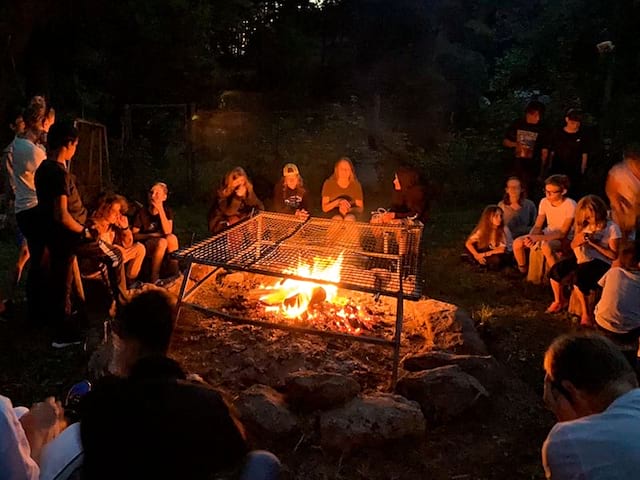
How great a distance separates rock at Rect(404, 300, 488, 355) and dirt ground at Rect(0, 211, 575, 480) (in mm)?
242

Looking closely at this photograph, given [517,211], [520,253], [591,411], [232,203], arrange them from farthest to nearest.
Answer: [517,211]
[232,203]
[520,253]
[591,411]

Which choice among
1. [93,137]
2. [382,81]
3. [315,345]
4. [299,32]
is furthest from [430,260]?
[299,32]

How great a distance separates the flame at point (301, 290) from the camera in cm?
481

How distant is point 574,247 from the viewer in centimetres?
584

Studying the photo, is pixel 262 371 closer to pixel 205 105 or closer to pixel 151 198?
pixel 151 198

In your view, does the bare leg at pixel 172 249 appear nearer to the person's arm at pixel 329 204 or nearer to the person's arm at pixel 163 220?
the person's arm at pixel 163 220

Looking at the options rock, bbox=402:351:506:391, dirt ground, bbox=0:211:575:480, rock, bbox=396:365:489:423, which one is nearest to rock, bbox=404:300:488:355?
dirt ground, bbox=0:211:575:480

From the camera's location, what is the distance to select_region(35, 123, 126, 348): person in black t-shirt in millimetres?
4660

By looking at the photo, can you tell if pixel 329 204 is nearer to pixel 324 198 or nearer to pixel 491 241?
pixel 324 198

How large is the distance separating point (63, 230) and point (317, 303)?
7.15 ft

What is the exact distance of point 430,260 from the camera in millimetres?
7875

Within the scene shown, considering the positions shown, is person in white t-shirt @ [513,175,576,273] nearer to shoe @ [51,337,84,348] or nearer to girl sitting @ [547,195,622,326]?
girl sitting @ [547,195,622,326]

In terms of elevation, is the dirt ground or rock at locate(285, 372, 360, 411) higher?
rock at locate(285, 372, 360, 411)

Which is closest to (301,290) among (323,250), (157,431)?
(323,250)
